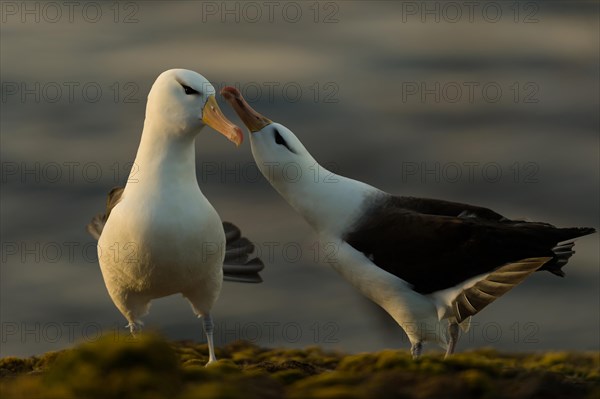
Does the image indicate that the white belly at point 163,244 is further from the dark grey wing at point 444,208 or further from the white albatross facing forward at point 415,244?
the dark grey wing at point 444,208

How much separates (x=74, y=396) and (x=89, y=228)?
6756mm

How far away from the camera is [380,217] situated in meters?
10.8

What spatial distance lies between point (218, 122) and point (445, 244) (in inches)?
103

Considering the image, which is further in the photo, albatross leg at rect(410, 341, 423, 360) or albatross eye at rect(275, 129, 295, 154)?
albatross eye at rect(275, 129, 295, 154)

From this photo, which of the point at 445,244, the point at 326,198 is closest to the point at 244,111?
the point at 326,198

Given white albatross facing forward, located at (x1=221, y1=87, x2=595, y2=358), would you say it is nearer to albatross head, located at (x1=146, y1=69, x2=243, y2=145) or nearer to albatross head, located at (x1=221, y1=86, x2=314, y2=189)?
albatross head, located at (x1=221, y1=86, x2=314, y2=189)

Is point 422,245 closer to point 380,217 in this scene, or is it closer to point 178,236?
point 380,217

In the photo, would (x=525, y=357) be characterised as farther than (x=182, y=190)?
Yes

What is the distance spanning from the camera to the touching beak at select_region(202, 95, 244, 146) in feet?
34.0

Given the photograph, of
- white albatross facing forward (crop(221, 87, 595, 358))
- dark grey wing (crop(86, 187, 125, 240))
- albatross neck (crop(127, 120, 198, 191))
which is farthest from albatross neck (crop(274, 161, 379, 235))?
dark grey wing (crop(86, 187, 125, 240))

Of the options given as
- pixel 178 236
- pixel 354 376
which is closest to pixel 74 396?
pixel 354 376

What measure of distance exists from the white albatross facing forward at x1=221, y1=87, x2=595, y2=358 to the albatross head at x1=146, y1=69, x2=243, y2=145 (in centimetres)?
78

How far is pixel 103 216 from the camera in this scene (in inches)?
486

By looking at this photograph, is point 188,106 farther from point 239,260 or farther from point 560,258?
point 560,258
